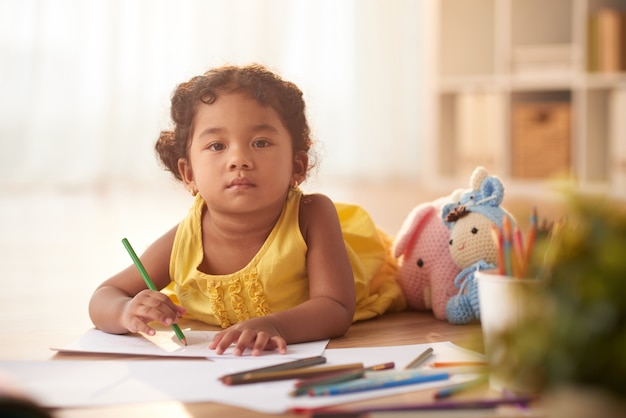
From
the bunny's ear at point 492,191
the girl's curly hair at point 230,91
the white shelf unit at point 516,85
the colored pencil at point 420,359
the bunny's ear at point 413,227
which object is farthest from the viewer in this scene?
the white shelf unit at point 516,85

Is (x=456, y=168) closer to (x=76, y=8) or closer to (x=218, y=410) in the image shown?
(x=76, y=8)

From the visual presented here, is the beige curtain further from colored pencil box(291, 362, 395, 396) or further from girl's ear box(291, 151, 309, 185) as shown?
colored pencil box(291, 362, 395, 396)

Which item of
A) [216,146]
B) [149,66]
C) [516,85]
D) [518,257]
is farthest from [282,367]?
[149,66]

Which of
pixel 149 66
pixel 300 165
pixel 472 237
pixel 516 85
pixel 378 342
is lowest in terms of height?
pixel 378 342

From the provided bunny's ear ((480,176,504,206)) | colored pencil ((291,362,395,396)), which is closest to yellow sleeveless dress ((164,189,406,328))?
bunny's ear ((480,176,504,206))

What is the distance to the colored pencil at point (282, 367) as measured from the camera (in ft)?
3.10

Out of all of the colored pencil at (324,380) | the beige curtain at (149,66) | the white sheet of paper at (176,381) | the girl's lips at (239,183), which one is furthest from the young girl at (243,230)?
the beige curtain at (149,66)

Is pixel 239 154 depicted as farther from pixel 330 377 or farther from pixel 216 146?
pixel 330 377

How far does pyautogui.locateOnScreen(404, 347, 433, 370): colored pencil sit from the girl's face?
0.30 m

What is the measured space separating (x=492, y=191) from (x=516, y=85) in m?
2.35

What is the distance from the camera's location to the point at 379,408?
2.72 ft

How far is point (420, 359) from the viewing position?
3.41 feet

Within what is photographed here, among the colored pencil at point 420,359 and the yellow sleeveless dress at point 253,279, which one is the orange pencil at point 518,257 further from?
the yellow sleeveless dress at point 253,279

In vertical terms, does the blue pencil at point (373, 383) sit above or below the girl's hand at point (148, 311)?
below
